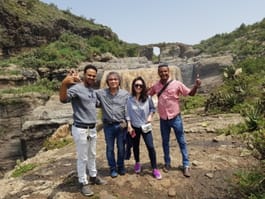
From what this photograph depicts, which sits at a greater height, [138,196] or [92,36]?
[92,36]

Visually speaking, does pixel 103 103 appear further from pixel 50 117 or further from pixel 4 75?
pixel 4 75

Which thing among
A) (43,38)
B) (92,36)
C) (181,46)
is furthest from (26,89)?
(181,46)

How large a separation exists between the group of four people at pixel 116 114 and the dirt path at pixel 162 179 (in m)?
0.16

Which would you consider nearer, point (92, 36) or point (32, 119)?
point (32, 119)

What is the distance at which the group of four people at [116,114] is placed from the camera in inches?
152

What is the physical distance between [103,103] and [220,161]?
2135 millimetres

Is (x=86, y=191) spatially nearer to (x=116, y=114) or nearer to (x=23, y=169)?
(x=116, y=114)

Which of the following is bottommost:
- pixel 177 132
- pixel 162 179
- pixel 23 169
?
pixel 23 169

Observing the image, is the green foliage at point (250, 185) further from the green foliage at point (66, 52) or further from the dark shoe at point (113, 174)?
the green foliage at point (66, 52)

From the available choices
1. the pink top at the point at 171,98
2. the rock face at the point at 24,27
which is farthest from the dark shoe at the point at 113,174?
the rock face at the point at 24,27

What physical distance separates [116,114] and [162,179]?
111 centimetres

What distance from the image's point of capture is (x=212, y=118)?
26.8 ft

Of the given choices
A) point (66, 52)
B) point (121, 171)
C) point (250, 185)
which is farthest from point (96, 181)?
point (66, 52)

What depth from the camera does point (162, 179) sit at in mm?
4352
